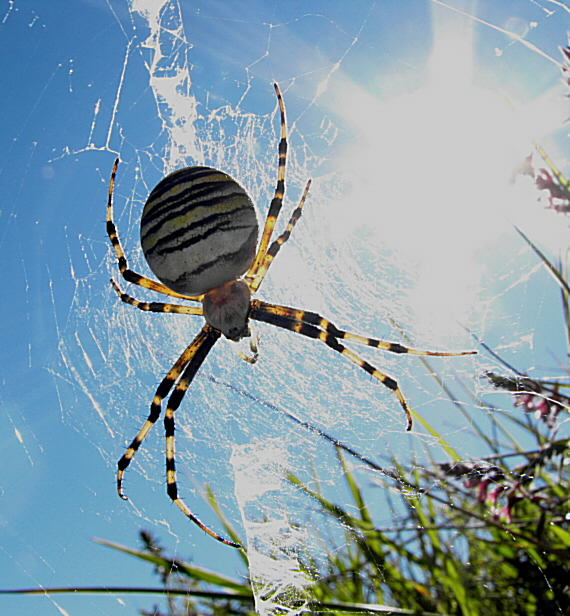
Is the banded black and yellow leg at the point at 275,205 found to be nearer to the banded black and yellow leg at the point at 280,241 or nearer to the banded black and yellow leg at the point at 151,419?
the banded black and yellow leg at the point at 280,241

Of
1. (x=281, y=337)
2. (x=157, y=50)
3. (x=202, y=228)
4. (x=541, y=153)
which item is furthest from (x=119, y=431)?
(x=541, y=153)

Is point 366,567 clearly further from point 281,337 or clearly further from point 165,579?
point 281,337

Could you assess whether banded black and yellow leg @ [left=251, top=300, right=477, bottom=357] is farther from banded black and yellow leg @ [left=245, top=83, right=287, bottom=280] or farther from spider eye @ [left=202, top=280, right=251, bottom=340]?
banded black and yellow leg @ [left=245, top=83, right=287, bottom=280]

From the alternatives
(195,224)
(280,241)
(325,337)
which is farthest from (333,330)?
(195,224)

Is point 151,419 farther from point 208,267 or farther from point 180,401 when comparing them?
point 208,267

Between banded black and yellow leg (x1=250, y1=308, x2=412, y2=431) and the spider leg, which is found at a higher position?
the spider leg

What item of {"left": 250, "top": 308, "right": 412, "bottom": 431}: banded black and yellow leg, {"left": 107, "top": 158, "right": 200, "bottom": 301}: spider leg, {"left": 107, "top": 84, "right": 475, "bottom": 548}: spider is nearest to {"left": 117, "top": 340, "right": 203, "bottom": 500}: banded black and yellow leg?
{"left": 107, "top": 84, "right": 475, "bottom": 548}: spider
